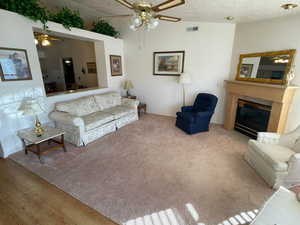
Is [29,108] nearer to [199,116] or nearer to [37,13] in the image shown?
[37,13]

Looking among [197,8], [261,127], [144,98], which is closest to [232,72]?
[261,127]

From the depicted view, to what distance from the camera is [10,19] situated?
2.62 metres

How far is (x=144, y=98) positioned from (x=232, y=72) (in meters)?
2.84

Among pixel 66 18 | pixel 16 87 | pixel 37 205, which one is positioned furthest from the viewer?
pixel 66 18

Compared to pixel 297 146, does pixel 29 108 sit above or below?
above

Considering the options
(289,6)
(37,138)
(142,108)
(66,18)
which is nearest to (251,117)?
(289,6)

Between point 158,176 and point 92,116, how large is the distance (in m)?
2.18

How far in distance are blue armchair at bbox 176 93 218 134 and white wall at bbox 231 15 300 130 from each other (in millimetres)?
1167

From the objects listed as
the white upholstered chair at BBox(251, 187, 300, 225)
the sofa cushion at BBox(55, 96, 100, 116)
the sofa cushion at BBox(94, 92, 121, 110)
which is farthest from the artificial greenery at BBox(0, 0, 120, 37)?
the white upholstered chair at BBox(251, 187, 300, 225)

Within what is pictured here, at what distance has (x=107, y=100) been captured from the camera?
14.4 feet

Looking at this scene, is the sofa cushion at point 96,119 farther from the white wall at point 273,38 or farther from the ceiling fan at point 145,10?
the white wall at point 273,38

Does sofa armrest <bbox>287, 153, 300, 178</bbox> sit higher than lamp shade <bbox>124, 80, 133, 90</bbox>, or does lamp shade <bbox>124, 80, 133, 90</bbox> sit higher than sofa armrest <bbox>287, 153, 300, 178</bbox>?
lamp shade <bbox>124, 80, 133, 90</bbox>

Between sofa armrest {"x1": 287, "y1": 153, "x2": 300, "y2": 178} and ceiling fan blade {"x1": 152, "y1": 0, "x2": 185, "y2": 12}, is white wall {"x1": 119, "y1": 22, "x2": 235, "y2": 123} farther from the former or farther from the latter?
ceiling fan blade {"x1": 152, "y1": 0, "x2": 185, "y2": 12}

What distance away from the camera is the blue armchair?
3688 mm
